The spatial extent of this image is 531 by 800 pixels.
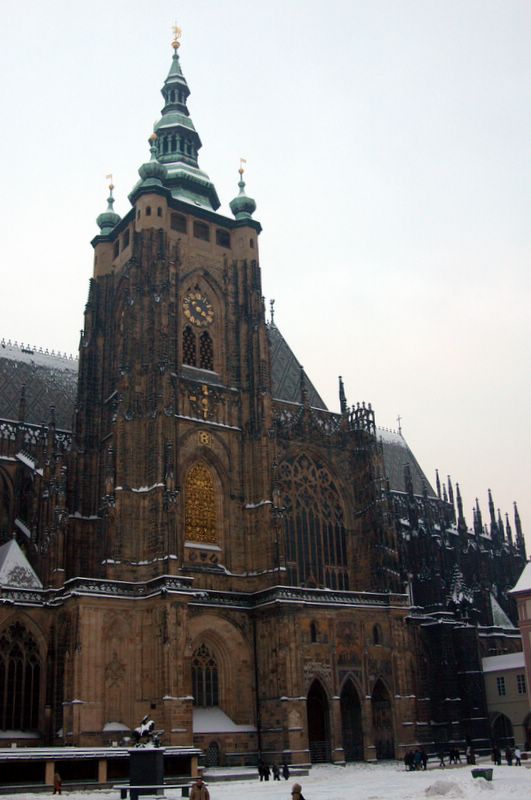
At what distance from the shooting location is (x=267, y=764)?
4659 cm

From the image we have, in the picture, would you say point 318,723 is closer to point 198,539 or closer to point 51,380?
point 198,539

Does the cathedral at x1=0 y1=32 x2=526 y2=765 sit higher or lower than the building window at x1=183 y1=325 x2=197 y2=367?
lower

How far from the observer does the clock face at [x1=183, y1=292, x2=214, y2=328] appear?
56.8 metres

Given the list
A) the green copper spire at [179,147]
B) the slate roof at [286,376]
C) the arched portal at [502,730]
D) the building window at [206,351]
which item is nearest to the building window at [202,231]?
the green copper spire at [179,147]

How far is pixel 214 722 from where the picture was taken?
4775 centimetres

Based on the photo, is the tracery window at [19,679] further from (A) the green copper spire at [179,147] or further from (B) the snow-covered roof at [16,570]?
(A) the green copper spire at [179,147]

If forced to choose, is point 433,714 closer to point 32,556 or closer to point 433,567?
point 433,567

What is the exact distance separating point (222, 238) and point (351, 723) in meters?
31.4

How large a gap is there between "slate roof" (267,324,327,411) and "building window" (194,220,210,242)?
8.09m

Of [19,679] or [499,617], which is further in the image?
[499,617]

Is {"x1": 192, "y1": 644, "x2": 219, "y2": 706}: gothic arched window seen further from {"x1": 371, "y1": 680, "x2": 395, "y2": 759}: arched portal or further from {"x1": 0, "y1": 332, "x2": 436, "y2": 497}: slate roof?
{"x1": 0, "y1": 332, "x2": 436, "y2": 497}: slate roof

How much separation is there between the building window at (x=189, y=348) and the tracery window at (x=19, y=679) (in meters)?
18.7

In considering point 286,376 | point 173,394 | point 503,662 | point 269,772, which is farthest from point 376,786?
point 286,376

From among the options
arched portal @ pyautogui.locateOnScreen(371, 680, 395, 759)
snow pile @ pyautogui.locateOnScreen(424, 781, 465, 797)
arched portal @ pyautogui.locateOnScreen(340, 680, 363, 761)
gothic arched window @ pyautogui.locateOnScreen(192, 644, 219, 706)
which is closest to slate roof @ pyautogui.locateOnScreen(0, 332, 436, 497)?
gothic arched window @ pyautogui.locateOnScreen(192, 644, 219, 706)
